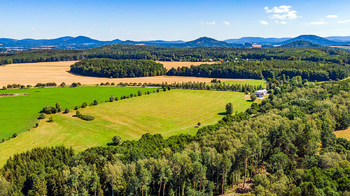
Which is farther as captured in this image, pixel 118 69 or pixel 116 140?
pixel 118 69

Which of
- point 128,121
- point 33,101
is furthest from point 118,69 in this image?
point 128,121

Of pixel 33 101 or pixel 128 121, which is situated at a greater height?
pixel 33 101

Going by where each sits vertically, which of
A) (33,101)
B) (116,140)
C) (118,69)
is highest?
(118,69)

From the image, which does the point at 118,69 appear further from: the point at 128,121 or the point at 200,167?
the point at 200,167

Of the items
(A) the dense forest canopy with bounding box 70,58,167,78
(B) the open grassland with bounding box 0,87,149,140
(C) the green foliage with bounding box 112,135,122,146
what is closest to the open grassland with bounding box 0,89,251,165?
(C) the green foliage with bounding box 112,135,122,146

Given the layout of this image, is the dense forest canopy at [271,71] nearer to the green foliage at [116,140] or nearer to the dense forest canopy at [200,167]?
the dense forest canopy at [200,167]

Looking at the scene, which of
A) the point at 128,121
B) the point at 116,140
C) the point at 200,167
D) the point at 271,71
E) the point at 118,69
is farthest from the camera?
the point at 118,69

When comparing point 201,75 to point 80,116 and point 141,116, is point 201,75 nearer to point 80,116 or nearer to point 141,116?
point 141,116

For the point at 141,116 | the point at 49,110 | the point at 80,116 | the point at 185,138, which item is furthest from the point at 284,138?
the point at 49,110
